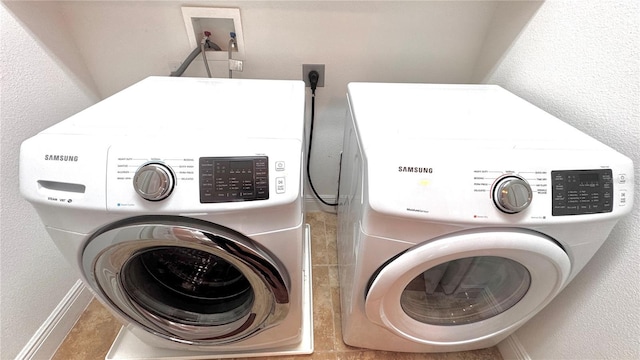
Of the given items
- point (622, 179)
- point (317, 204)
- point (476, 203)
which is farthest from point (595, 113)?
point (317, 204)

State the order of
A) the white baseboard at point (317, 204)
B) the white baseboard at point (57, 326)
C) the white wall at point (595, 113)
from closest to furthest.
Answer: the white wall at point (595, 113), the white baseboard at point (57, 326), the white baseboard at point (317, 204)

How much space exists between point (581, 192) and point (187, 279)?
102 centimetres

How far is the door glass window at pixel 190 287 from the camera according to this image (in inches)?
33.3

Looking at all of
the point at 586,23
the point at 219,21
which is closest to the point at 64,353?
the point at 219,21

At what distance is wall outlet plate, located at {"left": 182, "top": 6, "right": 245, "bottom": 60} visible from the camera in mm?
1083

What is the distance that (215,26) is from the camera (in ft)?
3.78

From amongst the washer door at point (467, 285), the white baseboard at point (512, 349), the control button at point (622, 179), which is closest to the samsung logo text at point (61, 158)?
the washer door at point (467, 285)

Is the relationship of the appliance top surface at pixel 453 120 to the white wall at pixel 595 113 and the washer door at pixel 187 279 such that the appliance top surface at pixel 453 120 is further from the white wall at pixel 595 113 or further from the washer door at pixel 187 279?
the washer door at pixel 187 279

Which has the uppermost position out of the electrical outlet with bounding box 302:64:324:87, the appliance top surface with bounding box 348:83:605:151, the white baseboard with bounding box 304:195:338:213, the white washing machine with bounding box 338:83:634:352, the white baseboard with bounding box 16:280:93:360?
the electrical outlet with bounding box 302:64:324:87

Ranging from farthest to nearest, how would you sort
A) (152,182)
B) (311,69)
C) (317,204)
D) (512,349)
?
(317,204) → (311,69) → (512,349) → (152,182)

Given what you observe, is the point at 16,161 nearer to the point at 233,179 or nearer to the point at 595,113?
the point at 233,179

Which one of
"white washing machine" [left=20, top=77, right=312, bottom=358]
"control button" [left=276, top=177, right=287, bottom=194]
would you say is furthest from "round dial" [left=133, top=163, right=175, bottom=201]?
"control button" [left=276, top=177, right=287, bottom=194]

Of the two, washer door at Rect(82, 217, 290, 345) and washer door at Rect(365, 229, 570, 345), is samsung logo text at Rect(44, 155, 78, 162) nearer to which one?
washer door at Rect(82, 217, 290, 345)

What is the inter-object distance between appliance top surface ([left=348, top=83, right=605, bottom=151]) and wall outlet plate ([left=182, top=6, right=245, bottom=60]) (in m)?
0.50
